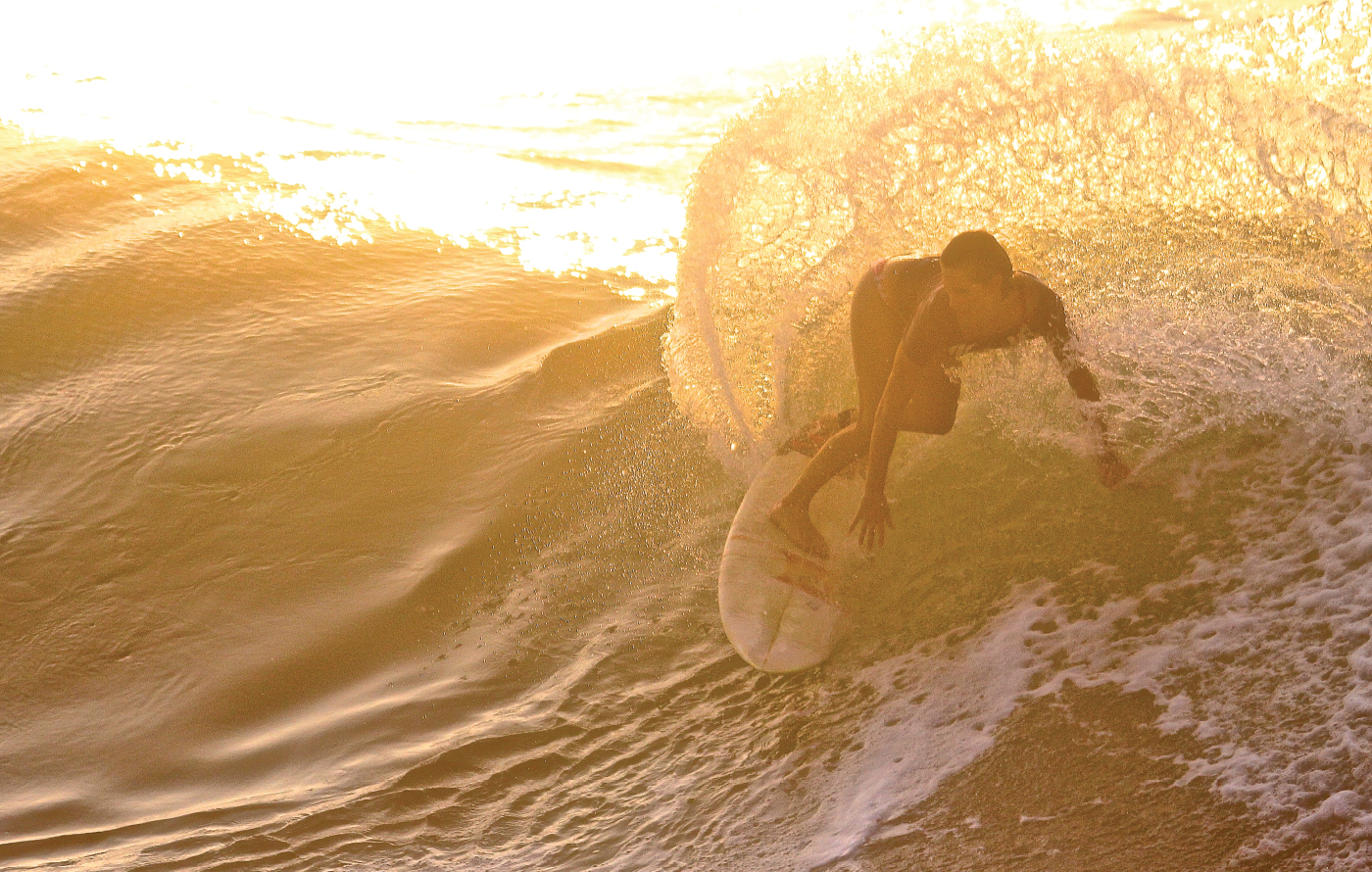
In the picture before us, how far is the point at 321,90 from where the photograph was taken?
33.9 ft

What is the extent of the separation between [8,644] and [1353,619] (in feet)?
18.1

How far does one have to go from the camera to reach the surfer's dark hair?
3.55 meters

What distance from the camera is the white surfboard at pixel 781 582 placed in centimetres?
418

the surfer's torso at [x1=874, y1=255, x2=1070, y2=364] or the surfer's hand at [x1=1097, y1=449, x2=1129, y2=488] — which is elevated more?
the surfer's torso at [x1=874, y1=255, x2=1070, y2=364]

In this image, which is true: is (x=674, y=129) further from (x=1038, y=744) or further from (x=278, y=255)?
(x=1038, y=744)

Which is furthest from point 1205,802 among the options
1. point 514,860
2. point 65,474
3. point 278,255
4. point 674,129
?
point 674,129

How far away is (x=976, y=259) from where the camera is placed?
3.55m

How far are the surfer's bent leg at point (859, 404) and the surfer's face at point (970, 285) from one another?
58 cm

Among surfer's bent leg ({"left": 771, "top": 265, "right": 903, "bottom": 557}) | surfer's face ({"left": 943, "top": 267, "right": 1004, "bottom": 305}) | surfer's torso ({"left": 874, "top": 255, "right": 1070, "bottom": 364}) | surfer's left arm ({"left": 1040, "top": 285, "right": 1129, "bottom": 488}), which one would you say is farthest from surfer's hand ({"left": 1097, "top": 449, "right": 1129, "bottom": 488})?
surfer's face ({"left": 943, "top": 267, "right": 1004, "bottom": 305})

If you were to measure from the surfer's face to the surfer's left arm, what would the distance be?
0.37 metres

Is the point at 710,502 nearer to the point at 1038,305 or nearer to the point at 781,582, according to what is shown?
the point at 781,582

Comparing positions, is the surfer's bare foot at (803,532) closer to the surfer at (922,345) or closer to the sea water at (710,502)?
the surfer at (922,345)

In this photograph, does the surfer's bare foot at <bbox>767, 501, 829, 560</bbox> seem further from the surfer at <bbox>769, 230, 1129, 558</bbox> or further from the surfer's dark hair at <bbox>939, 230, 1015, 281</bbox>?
the surfer's dark hair at <bbox>939, 230, 1015, 281</bbox>

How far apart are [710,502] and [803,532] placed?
927mm
